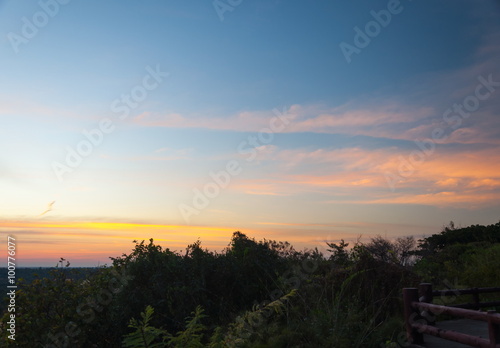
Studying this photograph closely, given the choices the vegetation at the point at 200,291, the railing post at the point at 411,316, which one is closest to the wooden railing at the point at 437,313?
the railing post at the point at 411,316

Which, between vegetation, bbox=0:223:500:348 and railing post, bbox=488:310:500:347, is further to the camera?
vegetation, bbox=0:223:500:348

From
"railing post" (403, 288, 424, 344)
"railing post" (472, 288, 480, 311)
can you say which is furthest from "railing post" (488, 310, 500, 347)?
"railing post" (472, 288, 480, 311)

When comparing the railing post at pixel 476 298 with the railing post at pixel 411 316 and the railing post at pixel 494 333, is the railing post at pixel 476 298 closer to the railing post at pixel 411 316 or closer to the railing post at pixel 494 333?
the railing post at pixel 411 316

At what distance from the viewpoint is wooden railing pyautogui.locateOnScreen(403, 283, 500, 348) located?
23.1 feet

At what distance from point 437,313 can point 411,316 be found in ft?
2.54

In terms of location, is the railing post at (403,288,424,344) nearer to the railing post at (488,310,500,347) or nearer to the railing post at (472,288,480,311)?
the railing post at (488,310,500,347)

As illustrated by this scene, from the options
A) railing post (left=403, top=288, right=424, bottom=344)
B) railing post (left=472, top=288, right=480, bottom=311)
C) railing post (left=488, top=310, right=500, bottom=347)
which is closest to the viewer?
railing post (left=488, top=310, right=500, bottom=347)

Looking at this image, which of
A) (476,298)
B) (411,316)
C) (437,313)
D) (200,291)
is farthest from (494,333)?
(200,291)

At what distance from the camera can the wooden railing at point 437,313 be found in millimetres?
7043

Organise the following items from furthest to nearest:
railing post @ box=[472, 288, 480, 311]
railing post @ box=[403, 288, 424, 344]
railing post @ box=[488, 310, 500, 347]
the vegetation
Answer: the vegetation, railing post @ box=[472, 288, 480, 311], railing post @ box=[403, 288, 424, 344], railing post @ box=[488, 310, 500, 347]

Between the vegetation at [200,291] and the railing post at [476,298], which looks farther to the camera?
the vegetation at [200,291]

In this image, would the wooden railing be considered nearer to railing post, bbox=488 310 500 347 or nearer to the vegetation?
railing post, bbox=488 310 500 347

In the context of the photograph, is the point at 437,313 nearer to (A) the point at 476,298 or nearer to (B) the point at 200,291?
(A) the point at 476,298

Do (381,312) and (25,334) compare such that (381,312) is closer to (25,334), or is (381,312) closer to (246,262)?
(246,262)
